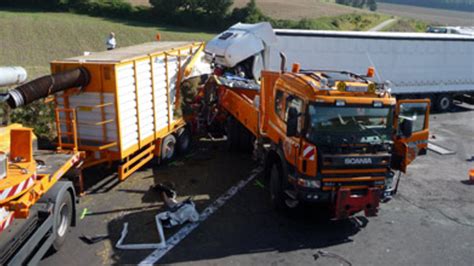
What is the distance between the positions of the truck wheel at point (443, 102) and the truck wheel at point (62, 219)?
57.3 ft

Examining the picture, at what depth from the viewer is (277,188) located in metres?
9.02

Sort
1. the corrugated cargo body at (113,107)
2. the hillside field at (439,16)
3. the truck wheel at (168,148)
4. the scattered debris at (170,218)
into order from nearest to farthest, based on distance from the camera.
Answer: the scattered debris at (170,218)
the corrugated cargo body at (113,107)
the truck wheel at (168,148)
the hillside field at (439,16)

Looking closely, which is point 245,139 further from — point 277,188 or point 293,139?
point 293,139

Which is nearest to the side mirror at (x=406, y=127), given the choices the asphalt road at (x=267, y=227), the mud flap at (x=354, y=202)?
the mud flap at (x=354, y=202)

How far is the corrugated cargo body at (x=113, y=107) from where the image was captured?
957 centimetres

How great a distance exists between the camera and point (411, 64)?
64.4ft

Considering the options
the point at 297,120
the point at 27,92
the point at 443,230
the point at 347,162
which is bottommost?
the point at 443,230

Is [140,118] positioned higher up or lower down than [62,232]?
higher up

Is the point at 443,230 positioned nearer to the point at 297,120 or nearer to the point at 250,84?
the point at 297,120

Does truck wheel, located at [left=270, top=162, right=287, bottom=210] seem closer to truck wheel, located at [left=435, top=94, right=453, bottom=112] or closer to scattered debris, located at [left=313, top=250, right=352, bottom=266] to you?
scattered debris, located at [left=313, top=250, right=352, bottom=266]

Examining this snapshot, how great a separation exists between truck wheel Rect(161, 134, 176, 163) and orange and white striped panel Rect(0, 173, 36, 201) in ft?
17.9

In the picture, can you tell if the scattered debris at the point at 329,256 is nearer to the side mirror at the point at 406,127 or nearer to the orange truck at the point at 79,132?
the side mirror at the point at 406,127

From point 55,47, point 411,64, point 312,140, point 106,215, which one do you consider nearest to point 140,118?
point 106,215

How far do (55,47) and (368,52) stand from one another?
23701 millimetres
